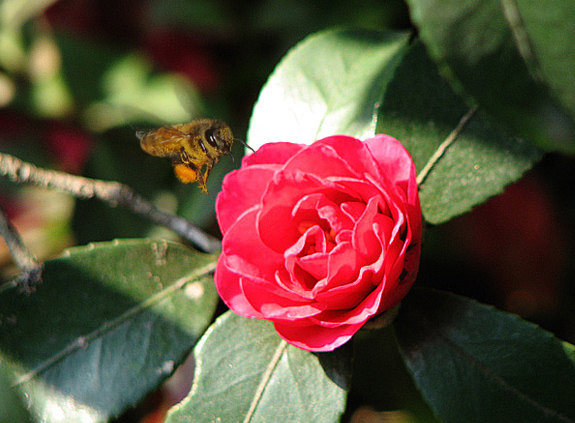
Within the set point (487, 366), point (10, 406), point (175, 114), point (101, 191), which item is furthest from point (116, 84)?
point (487, 366)

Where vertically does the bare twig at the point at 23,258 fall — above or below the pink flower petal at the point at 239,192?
below

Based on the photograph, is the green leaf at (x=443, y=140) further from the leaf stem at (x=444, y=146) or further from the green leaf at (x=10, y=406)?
the green leaf at (x=10, y=406)

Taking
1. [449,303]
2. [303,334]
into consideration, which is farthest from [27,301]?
[449,303]

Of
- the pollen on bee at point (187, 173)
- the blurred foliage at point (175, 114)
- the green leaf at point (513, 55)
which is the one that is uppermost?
the green leaf at point (513, 55)

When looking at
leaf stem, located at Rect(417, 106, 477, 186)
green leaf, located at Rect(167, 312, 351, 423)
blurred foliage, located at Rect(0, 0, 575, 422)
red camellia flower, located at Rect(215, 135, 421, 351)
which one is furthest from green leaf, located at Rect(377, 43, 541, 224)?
blurred foliage, located at Rect(0, 0, 575, 422)

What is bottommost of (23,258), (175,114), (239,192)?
(175,114)

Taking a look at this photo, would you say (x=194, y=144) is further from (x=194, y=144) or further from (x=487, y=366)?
(x=487, y=366)

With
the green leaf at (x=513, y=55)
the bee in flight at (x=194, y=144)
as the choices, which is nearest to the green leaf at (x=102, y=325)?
the bee in flight at (x=194, y=144)

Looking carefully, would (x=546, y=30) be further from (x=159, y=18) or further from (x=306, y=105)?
(x=159, y=18)
